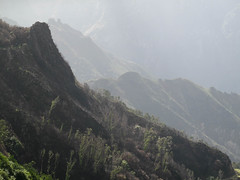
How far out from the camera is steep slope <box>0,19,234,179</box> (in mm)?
93750

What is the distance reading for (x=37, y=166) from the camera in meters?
86.6

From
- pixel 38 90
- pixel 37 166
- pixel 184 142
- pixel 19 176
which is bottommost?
pixel 37 166

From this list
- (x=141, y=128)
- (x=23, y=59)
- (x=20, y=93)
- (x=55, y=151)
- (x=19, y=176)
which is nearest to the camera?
(x=19, y=176)

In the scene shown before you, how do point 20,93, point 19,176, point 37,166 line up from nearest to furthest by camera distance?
point 19,176, point 37,166, point 20,93

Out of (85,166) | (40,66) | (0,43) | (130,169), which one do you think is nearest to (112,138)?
(130,169)

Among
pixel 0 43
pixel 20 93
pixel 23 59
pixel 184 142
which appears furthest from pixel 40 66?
pixel 184 142

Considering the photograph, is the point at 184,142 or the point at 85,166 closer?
the point at 85,166

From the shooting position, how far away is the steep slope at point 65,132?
9375 cm

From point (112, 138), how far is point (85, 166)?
127 feet

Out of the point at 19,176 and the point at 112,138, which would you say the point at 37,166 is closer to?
the point at 19,176

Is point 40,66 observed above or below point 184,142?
below

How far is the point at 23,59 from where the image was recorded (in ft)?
438

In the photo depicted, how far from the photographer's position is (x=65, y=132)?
11475cm

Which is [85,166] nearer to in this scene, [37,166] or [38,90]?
[37,166]
